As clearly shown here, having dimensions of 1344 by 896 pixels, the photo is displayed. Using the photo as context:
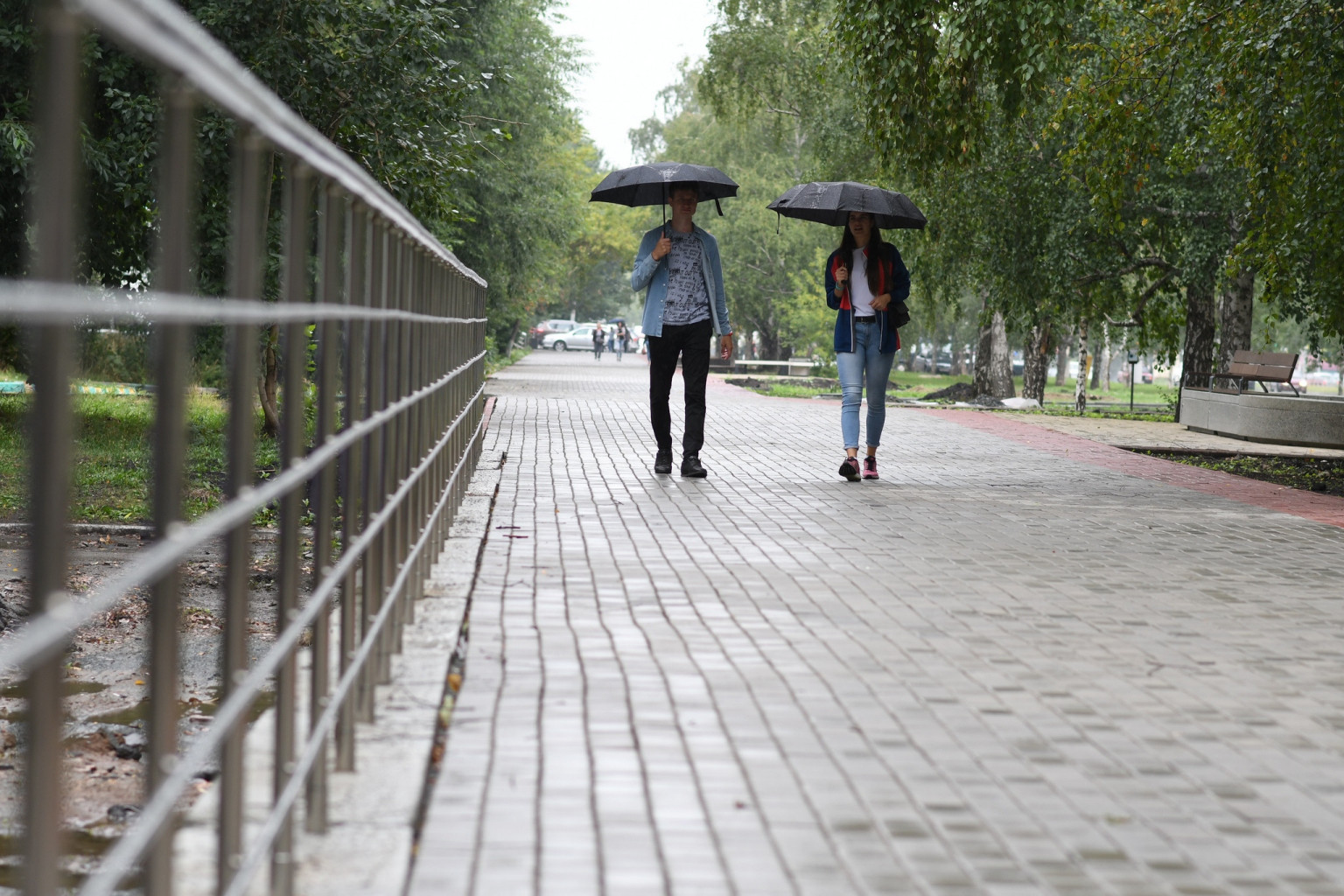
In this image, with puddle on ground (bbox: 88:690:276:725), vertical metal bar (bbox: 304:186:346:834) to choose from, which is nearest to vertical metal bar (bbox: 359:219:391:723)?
vertical metal bar (bbox: 304:186:346:834)

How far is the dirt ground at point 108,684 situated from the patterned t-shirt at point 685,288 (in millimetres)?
3214

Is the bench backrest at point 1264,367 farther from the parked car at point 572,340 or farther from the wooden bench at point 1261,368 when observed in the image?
the parked car at point 572,340

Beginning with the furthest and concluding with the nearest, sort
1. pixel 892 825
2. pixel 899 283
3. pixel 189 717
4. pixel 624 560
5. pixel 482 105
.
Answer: pixel 482 105 < pixel 899 283 < pixel 624 560 < pixel 189 717 < pixel 892 825

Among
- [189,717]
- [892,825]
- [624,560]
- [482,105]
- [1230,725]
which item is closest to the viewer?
[892,825]

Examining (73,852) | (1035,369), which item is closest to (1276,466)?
(73,852)

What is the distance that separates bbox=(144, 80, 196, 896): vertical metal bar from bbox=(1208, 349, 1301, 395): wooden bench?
21.2 m

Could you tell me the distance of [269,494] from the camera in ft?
8.07

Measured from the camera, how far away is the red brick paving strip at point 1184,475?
1079 centimetres

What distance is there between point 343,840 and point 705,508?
6.33 meters

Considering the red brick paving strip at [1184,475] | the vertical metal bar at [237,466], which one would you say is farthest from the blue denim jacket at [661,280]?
the vertical metal bar at [237,466]

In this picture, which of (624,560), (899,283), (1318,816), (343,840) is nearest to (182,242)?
(343,840)

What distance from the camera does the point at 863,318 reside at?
1117 cm

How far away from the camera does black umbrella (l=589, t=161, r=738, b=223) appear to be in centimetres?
1123

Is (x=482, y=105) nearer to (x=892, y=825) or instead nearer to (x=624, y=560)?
(x=624, y=560)
